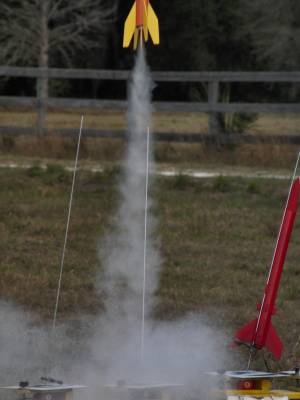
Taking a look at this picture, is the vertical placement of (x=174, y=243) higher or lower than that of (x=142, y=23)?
lower

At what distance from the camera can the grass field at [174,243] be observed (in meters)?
8.56

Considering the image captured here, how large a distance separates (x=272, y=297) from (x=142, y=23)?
1.97 m

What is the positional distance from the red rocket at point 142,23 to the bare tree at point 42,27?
78.6 ft

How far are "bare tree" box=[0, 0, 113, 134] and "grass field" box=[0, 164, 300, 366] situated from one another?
58.6 ft

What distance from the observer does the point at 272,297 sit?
648 cm

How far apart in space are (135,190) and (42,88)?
36.1 feet

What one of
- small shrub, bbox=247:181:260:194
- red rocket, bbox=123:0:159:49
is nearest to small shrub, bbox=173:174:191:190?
small shrub, bbox=247:181:260:194

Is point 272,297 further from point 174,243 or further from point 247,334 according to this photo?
point 174,243

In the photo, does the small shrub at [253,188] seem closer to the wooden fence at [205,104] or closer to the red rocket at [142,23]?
the wooden fence at [205,104]

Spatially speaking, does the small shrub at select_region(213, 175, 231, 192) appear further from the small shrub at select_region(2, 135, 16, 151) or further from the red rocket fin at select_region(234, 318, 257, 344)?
the red rocket fin at select_region(234, 318, 257, 344)

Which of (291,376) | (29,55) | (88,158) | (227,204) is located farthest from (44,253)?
(29,55)

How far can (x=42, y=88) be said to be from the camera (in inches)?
745

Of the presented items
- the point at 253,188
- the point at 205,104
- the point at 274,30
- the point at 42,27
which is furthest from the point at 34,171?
the point at 274,30

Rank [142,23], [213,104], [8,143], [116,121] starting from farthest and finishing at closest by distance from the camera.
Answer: [116,121]
[8,143]
[213,104]
[142,23]
